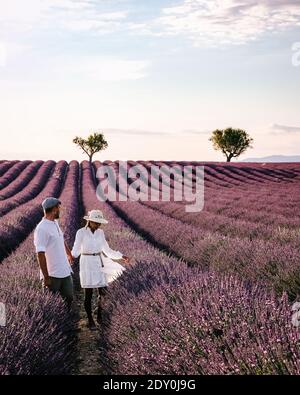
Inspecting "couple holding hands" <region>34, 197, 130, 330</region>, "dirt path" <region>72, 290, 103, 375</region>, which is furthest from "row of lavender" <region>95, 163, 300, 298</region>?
"dirt path" <region>72, 290, 103, 375</region>

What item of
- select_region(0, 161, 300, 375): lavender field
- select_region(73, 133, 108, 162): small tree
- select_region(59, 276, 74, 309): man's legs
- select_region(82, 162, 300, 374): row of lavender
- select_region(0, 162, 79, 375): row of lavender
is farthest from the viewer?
select_region(73, 133, 108, 162): small tree

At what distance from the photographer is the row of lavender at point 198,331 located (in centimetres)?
269

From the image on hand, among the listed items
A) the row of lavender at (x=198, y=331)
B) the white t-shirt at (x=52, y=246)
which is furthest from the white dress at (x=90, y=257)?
the row of lavender at (x=198, y=331)

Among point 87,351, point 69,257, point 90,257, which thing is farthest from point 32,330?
point 90,257

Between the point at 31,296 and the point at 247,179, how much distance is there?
2701 cm

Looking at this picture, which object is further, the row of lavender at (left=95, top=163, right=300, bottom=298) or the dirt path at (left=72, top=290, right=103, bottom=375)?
the row of lavender at (left=95, top=163, right=300, bottom=298)

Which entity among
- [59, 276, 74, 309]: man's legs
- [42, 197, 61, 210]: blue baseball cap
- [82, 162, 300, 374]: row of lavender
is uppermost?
[42, 197, 61, 210]: blue baseball cap

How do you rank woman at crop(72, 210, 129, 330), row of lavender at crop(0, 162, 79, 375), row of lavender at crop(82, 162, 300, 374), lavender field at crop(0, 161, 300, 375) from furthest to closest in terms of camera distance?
woman at crop(72, 210, 129, 330) → row of lavender at crop(0, 162, 79, 375) → lavender field at crop(0, 161, 300, 375) → row of lavender at crop(82, 162, 300, 374)

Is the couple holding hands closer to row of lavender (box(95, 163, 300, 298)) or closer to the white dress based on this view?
the white dress

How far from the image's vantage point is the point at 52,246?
16.5ft

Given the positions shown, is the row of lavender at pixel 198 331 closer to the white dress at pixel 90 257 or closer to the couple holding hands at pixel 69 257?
the couple holding hands at pixel 69 257

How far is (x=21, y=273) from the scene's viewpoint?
5.68m

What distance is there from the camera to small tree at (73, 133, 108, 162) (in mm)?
59247
